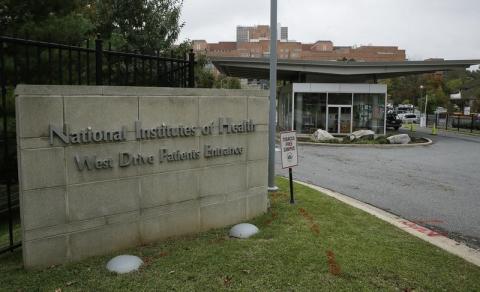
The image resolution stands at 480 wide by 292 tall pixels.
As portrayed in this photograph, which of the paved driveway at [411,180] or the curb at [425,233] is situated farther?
the paved driveway at [411,180]

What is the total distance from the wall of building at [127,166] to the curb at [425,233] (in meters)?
2.56

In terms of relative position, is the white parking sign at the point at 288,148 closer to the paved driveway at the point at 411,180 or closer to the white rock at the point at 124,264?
the paved driveway at the point at 411,180

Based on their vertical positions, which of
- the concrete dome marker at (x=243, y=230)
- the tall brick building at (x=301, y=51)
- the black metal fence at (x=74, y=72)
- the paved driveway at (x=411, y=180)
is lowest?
the paved driveway at (x=411, y=180)

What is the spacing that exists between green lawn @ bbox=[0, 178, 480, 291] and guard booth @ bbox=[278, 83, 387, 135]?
25.1 m

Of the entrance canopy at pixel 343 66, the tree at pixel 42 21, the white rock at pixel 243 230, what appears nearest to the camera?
the white rock at pixel 243 230

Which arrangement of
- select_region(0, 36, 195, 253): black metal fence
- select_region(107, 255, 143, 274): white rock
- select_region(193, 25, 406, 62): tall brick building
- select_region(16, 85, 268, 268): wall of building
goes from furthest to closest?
1. select_region(193, 25, 406, 62): tall brick building
2. select_region(0, 36, 195, 253): black metal fence
3. select_region(107, 255, 143, 274): white rock
4. select_region(16, 85, 268, 268): wall of building

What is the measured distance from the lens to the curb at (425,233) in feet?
19.4

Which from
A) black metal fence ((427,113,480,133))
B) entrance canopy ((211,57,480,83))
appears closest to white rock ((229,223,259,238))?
entrance canopy ((211,57,480,83))

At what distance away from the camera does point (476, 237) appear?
688 cm

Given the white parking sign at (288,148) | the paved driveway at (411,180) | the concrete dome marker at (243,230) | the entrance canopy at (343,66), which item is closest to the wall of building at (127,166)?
the concrete dome marker at (243,230)

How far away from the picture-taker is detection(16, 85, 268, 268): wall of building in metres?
4.58

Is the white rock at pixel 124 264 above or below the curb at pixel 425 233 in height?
above

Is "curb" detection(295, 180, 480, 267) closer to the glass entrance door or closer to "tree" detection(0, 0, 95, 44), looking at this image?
"tree" detection(0, 0, 95, 44)

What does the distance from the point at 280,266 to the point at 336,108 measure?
27.4 m
